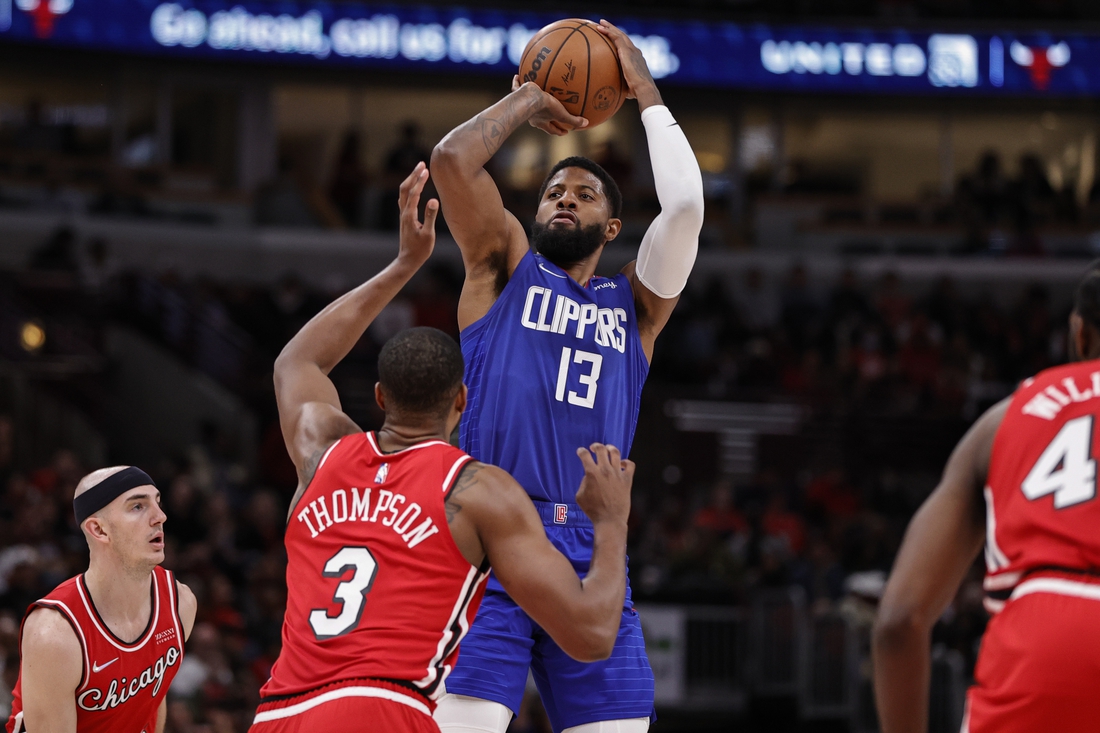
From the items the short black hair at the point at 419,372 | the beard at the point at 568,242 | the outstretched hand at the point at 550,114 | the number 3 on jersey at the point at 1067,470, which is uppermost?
the outstretched hand at the point at 550,114

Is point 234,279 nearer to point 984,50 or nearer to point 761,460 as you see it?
point 761,460

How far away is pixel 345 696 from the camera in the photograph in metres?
3.38

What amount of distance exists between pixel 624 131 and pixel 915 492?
9.20 m

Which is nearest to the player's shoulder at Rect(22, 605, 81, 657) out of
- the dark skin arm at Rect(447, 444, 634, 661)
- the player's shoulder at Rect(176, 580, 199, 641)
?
the player's shoulder at Rect(176, 580, 199, 641)

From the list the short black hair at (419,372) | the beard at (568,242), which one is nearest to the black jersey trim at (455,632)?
the short black hair at (419,372)

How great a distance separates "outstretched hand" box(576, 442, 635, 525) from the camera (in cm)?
366

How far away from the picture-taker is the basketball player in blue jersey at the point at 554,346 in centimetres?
431

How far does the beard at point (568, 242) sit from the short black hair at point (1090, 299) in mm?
2047

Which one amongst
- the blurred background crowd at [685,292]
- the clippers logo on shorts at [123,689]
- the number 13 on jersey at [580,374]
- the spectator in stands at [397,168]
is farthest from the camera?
the spectator in stands at [397,168]

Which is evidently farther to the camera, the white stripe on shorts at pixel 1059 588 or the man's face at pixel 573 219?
the man's face at pixel 573 219

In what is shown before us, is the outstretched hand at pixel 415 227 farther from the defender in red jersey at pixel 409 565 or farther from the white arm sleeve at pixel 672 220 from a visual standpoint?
the white arm sleeve at pixel 672 220

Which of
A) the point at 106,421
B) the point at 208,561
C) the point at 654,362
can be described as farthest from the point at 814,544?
the point at 106,421

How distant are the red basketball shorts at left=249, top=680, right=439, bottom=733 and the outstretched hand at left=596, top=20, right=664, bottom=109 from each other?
2622 millimetres

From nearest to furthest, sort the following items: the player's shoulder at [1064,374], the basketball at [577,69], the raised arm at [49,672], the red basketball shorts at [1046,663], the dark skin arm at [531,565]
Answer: the red basketball shorts at [1046,663] < the player's shoulder at [1064,374] < the dark skin arm at [531,565] < the raised arm at [49,672] < the basketball at [577,69]
